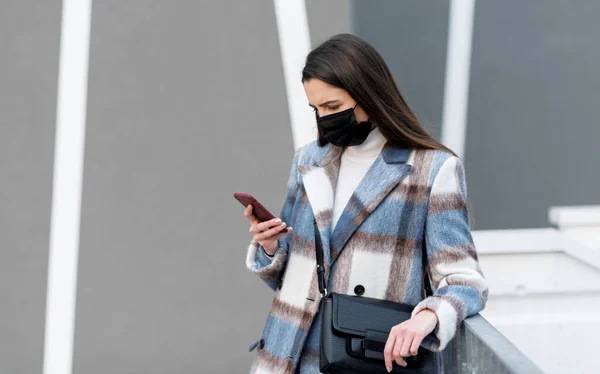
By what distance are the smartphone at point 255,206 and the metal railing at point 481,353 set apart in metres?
0.49

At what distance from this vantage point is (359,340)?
1603mm

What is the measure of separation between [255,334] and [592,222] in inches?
87.6

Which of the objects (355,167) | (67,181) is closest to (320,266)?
(355,167)

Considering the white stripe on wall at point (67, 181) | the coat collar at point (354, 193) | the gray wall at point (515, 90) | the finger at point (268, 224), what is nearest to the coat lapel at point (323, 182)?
the coat collar at point (354, 193)

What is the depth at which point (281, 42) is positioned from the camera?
354 centimetres

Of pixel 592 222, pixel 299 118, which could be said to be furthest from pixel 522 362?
pixel 592 222

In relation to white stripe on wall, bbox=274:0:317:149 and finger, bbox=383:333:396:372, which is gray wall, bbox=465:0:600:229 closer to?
white stripe on wall, bbox=274:0:317:149

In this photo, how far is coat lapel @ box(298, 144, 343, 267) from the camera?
1.77m

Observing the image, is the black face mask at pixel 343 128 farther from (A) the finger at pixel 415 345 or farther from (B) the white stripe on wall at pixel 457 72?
(B) the white stripe on wall at pixel 457 72

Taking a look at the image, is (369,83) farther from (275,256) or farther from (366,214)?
(275,256)

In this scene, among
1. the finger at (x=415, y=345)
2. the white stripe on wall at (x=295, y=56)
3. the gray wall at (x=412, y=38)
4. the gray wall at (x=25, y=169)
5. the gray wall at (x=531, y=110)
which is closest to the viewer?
the finger at (x=415, y=345)

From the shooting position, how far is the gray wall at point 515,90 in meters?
4.78

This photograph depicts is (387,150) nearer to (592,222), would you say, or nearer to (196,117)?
(196,117)

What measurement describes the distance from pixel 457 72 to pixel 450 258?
11.3 feet
